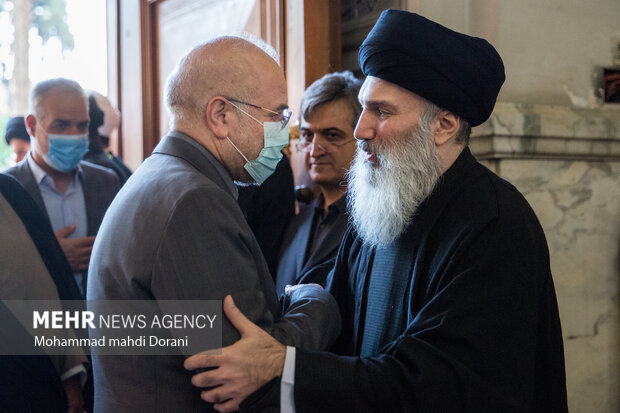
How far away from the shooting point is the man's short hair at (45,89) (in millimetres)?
3443

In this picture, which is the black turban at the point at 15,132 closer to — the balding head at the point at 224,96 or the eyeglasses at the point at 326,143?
the eyeglasses at the point at 326,143

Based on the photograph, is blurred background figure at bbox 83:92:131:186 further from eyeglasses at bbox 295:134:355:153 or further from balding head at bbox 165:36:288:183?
balding head at bbox 165:36:288:183

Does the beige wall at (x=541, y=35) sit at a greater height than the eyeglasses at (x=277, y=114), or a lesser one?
greater

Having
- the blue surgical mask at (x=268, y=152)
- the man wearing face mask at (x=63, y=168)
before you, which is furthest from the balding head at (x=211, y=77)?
the man wearing face mask at (x=63, y=168)

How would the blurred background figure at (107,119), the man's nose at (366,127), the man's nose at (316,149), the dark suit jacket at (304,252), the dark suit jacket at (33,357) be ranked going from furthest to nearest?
the blurred background figure at (107,119) → the man's nose at (316,149) → the dark suit jacket at (304,252) → the dark suit jacket at (33,357) → the man's nose at (366,127)

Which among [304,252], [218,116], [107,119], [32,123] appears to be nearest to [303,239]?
[304,252]

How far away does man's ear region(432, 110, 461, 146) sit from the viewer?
6.58 ft

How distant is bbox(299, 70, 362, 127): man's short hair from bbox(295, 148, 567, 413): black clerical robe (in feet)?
3.40

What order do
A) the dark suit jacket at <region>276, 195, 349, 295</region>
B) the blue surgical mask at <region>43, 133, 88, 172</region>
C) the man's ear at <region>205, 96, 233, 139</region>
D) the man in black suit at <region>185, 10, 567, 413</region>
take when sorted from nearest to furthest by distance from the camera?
the man in black suit at <region>185, 10, 567, 413</region>
the man's ear at <region>205, 96, 233, 139</region>
the dark suit jacket at <region>276, 195, 349, 295</region>
the blue surgical mask at <region>43, 133, 88, 172</region>

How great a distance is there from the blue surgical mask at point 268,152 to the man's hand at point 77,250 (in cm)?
146

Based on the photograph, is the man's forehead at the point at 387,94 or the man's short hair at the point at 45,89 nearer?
the man's forehead at the point at 387,94

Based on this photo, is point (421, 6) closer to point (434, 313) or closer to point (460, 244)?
point (460, 244)

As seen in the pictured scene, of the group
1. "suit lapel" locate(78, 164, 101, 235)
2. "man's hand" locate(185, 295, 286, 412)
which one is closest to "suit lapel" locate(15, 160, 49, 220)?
"suit lapel" locate(78, 164, 101, 235)

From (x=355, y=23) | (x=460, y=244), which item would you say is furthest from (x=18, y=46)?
(x=460, y=244)
